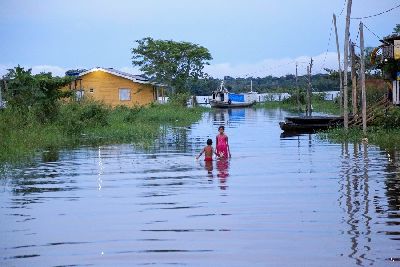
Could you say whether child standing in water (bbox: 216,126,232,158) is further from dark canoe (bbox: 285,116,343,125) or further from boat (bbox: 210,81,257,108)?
boat (bbox: 210,81,257,108)

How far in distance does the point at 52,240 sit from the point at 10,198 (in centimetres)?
486

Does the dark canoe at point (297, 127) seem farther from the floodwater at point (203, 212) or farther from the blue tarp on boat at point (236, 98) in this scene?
the blue tarp on boat at point (236, 98)

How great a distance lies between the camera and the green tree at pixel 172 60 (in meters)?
76.6

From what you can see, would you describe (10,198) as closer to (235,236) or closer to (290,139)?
(235,236)

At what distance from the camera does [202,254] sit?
8.57m

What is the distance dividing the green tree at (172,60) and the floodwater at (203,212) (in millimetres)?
55550

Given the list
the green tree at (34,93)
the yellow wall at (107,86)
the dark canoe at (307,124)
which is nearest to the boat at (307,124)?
the dark canoe at (307,124)

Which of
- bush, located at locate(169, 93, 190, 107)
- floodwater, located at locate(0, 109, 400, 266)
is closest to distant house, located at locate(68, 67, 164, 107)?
bush, located at locate(169, 93, 190, 107)

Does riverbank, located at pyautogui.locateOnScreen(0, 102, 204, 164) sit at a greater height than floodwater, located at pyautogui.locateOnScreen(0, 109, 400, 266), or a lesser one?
greater

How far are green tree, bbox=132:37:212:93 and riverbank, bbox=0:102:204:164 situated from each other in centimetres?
3324

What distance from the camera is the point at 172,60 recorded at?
78.3 metres

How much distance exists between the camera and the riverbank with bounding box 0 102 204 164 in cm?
2462

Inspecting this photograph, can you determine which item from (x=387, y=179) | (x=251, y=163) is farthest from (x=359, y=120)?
(x=387, y=179)

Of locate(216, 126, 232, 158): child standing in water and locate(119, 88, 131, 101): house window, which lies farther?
locate(119, 88, 131, 101): house window
